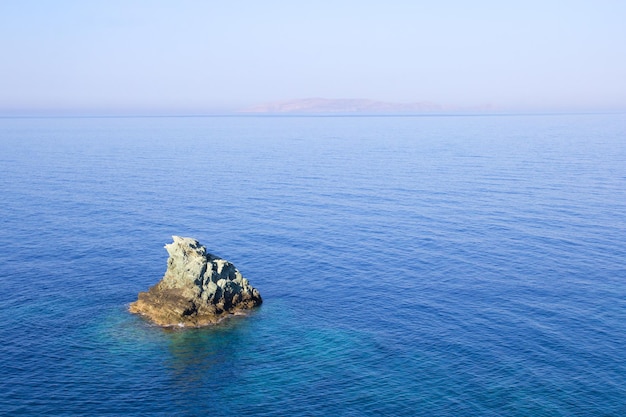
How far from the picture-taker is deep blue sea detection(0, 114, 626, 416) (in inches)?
2470

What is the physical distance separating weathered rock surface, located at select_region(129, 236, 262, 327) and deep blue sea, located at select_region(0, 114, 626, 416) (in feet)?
9.60

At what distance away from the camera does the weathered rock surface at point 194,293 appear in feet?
274

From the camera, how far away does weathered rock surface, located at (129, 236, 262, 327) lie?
8344 centimetres

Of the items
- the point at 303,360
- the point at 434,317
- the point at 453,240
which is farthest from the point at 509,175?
the point at 303,360

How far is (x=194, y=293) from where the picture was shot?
279ft

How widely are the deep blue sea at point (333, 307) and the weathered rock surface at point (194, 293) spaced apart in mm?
2927

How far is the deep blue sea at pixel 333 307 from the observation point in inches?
2470

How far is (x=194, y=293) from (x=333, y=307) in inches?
779

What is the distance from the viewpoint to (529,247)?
108 m

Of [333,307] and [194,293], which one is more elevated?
[194,293]

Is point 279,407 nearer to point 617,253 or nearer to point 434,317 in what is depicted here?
point 434,317

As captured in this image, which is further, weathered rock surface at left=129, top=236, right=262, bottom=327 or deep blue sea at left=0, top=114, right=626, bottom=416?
weathered rock surface at left=129, top=236, right=262, bottom=327

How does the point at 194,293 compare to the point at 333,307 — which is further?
the point at 333,307

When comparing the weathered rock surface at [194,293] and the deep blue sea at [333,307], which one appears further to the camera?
the weathered rock surface at [194,293]
